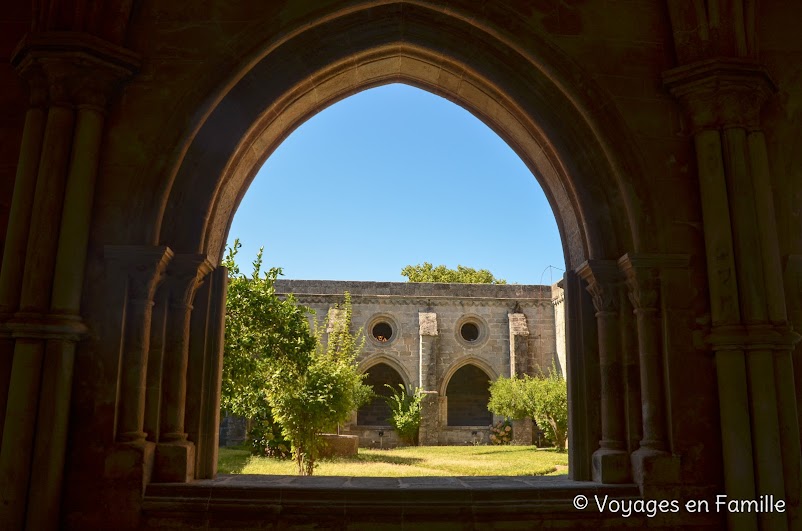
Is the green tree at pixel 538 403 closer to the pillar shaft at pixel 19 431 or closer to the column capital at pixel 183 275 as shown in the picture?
the column capital at pixel 183 275

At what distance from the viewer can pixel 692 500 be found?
12.3 ft

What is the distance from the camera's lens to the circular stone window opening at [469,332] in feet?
A: 67.8

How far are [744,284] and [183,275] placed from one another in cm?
345

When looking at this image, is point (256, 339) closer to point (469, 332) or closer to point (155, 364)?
point (155, 364)

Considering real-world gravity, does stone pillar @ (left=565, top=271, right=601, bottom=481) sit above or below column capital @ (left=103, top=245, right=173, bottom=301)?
below

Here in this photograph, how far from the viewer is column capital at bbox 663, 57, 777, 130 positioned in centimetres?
409

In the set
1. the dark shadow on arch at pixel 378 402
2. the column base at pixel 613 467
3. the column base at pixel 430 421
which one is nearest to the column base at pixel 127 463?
the column base at pixel 613 467

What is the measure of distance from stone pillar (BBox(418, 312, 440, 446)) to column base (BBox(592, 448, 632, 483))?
48.9ft

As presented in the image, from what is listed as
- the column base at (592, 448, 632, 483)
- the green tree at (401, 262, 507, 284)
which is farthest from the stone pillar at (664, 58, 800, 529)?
the green tree at (401, 262, 507, 284)

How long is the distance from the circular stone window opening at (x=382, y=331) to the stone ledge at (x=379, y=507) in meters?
16.8

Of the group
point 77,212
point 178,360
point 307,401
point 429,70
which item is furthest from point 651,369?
point 307,401

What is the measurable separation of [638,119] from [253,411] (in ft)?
24.4

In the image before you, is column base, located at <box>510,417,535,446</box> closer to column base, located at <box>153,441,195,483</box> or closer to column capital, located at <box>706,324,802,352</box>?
column capital, located at <box>706,324,802,352</box>

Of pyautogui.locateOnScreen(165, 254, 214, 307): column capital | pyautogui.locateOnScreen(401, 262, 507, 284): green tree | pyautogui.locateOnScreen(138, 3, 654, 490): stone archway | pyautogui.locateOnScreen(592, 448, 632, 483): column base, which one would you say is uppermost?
pyautogui.locateOnScreen(401, 262, 507, 284): green tree
